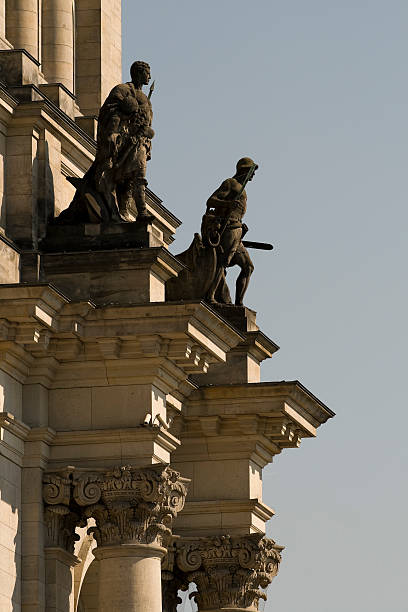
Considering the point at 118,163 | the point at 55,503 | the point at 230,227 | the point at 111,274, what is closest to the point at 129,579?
the point at 55,503

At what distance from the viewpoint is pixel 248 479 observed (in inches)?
1939

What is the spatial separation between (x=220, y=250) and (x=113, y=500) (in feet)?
22.6

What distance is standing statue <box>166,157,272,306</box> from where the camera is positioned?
48344 millimetres

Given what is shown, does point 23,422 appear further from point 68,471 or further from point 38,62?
point 38,62

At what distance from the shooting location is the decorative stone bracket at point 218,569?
49.3 m

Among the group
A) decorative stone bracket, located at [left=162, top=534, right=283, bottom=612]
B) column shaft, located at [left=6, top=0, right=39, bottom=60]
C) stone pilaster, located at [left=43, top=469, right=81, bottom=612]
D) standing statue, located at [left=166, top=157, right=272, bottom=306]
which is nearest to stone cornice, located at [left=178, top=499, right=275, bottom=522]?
decorative stone bracket, located at [left=162, top=534, right=283, bottom=612]

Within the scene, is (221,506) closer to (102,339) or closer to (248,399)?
(248,399)

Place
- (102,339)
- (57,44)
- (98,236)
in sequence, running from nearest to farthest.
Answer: (102,339), (98,236), (57,44)

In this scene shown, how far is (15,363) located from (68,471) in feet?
6.34

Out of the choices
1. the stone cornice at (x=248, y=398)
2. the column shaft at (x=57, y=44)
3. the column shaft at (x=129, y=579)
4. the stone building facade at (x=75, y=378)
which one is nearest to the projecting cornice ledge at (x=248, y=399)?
the stone cornice at (x=248, y=398)

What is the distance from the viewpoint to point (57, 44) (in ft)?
164

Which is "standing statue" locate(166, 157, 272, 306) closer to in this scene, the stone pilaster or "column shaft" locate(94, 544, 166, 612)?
the stone pilaster

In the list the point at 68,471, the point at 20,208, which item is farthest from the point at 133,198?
the point at 68,471

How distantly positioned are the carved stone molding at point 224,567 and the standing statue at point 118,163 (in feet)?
22.7
